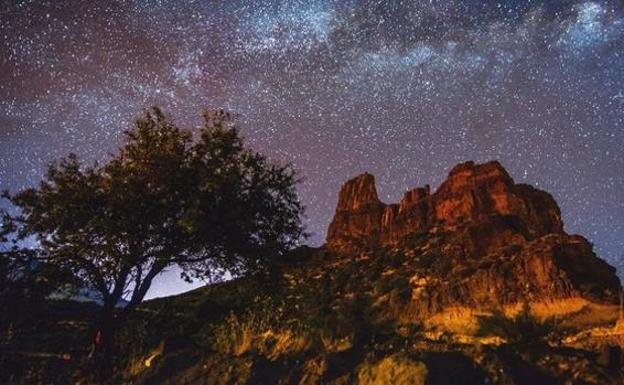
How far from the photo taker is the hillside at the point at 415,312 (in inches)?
340

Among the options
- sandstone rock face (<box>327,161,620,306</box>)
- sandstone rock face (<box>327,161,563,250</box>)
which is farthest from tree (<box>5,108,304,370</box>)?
sandstone rock face (<box>327,161,563,250</box>)

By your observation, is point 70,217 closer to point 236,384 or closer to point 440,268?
point 236,384

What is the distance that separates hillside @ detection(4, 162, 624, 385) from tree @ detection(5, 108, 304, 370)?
1.70 m

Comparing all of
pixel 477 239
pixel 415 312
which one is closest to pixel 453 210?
pixel 477 239

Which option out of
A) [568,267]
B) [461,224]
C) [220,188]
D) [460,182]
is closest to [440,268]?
[568,267]

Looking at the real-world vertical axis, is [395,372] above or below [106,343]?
below

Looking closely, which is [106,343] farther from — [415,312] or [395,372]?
[415,312]

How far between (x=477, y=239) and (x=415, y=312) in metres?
28.6

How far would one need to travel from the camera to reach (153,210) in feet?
44.4

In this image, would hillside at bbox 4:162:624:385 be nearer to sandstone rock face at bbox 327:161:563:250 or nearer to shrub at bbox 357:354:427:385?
shrub at bbox 357:354:427:385

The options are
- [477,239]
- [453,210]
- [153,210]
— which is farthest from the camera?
→ [453,210]

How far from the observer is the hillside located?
865 centimetres

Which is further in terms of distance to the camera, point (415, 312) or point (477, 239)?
point (477, 239)

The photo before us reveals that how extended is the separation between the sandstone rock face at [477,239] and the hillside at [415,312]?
20cm
